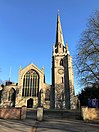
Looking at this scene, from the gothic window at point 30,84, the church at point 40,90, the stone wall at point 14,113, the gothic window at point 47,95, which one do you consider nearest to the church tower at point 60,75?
the church at point 40,90

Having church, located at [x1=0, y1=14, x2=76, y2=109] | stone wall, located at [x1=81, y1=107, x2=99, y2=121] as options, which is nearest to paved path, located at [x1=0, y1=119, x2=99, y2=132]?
stone wall, located at [x1=81, y1=107, x2=99, y2=121]

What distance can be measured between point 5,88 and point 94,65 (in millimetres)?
38392

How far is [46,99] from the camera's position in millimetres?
52688

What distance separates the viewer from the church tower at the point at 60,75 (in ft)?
172

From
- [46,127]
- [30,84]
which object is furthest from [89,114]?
[30,84]

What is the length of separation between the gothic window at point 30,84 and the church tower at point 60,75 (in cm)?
535

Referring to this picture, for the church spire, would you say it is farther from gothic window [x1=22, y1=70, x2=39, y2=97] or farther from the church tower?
gothic window [x1=22, y1=70, x2=39, y2=97]

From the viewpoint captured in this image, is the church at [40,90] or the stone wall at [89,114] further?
the church at [40,90]

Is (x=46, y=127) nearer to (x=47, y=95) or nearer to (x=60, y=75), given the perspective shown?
(x=47, y=95)

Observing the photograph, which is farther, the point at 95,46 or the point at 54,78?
the point at 54,78

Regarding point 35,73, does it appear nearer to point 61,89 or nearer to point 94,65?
point 61,89

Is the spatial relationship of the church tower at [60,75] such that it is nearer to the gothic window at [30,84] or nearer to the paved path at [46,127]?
the gothic window at [30,84]

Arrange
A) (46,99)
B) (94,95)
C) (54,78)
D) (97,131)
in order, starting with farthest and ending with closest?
(54,78)
(46,99)
(94,95)
(97,131)

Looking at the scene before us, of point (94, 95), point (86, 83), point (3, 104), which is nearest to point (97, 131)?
point (86, 83)
